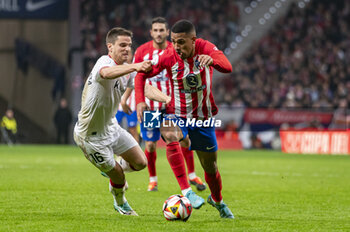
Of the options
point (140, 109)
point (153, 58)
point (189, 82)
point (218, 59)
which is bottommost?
point (140, 109)

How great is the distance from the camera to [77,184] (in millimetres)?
9742

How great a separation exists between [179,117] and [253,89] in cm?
1895

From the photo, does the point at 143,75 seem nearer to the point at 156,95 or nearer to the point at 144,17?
the point at 156,95

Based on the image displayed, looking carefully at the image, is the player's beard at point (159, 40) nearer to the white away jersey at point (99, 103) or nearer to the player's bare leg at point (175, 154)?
the player's bare leg at point (175, 154)

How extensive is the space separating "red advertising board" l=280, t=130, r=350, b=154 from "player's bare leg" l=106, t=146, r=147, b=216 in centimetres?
1415

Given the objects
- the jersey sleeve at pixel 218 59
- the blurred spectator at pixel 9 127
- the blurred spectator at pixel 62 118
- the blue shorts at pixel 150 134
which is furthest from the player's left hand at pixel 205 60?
the blurred spectator at pixel 9 127

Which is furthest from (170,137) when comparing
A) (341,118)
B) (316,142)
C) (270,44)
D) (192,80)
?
(270,44)

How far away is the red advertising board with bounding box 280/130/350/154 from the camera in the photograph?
19844 millimetres

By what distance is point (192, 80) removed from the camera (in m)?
6.35

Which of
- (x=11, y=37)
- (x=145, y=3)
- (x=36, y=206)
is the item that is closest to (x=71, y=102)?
(x=11, y=37)

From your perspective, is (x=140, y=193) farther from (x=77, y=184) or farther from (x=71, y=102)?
(x=71, y=102)

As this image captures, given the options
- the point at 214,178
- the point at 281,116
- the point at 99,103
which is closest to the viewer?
the point at 99,103

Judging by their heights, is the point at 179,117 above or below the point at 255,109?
above

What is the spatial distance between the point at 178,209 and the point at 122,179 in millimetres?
804
